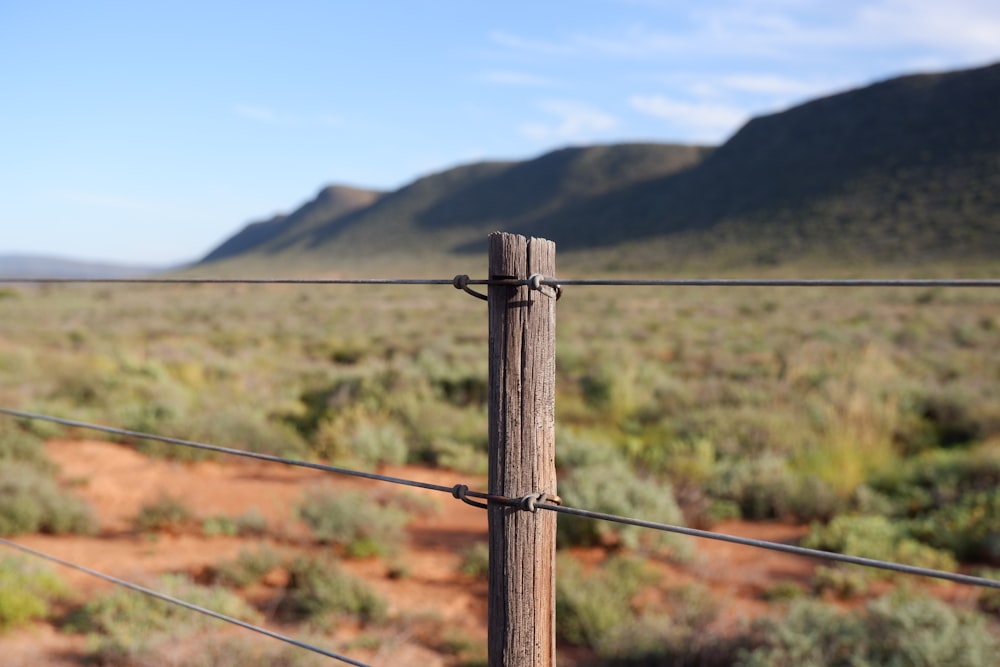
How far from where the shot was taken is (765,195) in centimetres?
6531

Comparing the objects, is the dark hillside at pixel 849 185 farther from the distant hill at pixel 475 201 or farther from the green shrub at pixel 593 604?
the green shrub at pixel 593 604

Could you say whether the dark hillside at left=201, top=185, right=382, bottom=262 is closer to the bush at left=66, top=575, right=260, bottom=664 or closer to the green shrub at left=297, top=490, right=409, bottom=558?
the green shrub at left=297, top=490, right=409, bottom=558

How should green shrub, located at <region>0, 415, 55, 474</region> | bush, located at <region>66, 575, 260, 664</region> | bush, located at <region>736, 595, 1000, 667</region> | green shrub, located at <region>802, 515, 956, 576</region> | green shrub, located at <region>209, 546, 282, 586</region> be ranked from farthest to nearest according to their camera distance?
green shrub, located at <region>0, 415, 55, 474</region>
green shrub, located at <region>802, 515, 956, 576</region>
green shrub, located at <region>209, 546, 282, 586</region>
bush, located at <region>66, 575, 260, 664</region>
bush, located at <region>736, 595, 1000, 667</region>

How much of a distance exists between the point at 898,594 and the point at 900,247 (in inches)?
1985

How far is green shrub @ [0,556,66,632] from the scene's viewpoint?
423cm

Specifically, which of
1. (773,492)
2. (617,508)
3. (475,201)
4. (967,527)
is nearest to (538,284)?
(617,508)

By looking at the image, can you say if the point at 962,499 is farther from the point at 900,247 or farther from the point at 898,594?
the point at 900,247

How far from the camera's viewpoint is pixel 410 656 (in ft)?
13.3

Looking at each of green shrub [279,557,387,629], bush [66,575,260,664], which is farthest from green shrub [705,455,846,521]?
bush [66,575,260,664]

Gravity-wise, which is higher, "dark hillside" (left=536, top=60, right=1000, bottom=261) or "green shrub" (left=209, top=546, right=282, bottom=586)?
"dark hillside" (left=536, top=60, right=1000, bottom=261)

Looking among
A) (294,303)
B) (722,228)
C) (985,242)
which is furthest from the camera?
(722,228)

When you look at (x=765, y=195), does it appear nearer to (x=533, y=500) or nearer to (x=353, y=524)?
(x=353, y=524)

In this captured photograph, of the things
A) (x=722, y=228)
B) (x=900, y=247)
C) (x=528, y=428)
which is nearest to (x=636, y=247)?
(x=722, y=228)

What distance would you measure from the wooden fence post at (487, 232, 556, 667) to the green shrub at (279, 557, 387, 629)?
2885mm
